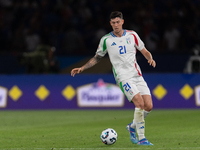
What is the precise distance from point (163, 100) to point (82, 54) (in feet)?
13.1

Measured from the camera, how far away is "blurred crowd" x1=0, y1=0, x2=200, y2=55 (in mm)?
19672

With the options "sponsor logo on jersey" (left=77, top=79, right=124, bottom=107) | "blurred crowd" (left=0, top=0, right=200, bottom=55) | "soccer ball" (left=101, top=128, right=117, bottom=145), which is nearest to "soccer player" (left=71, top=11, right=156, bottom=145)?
"soccer ball" (left=101, top=128, right=117, bottom=145)

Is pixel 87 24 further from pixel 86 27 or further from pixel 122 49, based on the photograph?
pixel 122 49

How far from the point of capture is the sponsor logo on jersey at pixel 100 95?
17.4 m

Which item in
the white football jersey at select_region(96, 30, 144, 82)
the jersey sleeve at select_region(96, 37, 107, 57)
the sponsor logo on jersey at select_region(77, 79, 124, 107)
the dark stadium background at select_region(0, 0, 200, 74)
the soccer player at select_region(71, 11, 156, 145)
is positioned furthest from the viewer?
the dark stadium background at select_region(0, 0, 200, 74)

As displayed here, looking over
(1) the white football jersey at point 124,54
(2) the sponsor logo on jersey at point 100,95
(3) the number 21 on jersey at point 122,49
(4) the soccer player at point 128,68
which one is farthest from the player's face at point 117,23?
(2) the sponsor logo on jersey at point 100,95

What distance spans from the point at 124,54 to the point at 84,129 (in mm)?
3445

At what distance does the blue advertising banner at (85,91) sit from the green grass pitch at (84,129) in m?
0.59

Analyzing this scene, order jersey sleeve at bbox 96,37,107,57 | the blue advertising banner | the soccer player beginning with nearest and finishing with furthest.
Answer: the soccer player, jersey sleeve at bbox 96,37,107,57, the blue advertising banner

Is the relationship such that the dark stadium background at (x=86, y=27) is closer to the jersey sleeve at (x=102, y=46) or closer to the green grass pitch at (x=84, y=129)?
the green grass pitch at (x=84, y=129)

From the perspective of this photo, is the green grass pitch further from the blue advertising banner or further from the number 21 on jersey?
the number 21 on jersey

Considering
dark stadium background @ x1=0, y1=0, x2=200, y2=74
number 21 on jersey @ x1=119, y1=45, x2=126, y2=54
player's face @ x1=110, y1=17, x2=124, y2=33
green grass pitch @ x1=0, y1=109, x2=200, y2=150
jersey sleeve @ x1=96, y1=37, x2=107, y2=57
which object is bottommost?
green grass pitch @ x1=0, y1=109, x2=200, y2=150

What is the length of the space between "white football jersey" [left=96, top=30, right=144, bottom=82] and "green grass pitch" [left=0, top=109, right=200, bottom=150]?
1.26 m

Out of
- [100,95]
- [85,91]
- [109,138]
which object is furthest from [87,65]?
[85,91]
